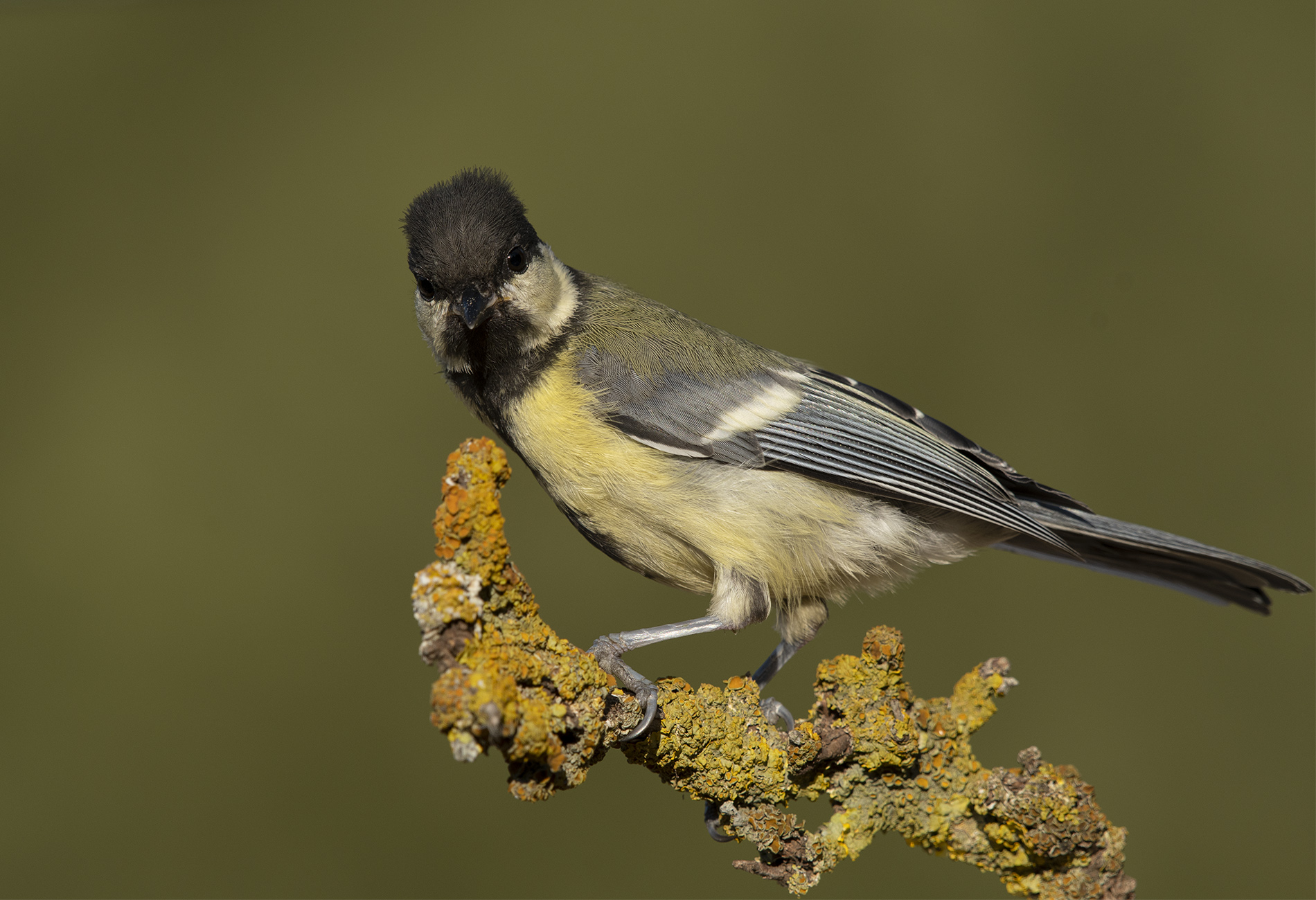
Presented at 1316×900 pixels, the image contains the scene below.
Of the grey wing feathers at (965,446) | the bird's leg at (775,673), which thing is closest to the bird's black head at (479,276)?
the grey wing feathers at (965,446)

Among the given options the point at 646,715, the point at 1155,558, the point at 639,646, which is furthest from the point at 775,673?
the point at 1155,558

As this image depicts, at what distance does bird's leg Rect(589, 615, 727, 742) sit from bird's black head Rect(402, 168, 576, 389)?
0.50 meters

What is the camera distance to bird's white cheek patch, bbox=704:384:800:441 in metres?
1.47

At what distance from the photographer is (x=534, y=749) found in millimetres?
877

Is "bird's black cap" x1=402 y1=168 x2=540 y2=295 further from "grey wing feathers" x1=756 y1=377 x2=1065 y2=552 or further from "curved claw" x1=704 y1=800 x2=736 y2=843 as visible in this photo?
"curved claw" x1=704 y1=800 x2=736 y2=843

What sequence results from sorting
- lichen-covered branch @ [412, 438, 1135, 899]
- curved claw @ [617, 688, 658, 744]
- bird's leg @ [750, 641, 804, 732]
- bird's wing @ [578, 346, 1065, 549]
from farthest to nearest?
bird's leg @ [750, 641, 804, 732] → bird's wing @ [578, 346, 1065, 549] → curved claw @ [617, 688, 658, 744] → lichen-covered branch @ [412, 438, 1135, 899]

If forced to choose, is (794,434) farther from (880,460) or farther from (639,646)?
(639,646)

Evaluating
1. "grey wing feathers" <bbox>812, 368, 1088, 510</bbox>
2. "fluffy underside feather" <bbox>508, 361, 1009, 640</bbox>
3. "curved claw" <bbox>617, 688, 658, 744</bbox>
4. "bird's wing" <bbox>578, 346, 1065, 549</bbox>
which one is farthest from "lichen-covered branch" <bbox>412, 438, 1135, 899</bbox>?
"grey wing feathers" <bbox>812, 368, 1088, 510</bbox>

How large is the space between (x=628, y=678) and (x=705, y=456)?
0.42 meters

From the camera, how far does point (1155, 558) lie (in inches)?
64.6

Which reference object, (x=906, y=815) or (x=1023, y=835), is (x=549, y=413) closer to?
(x=906, y=815)

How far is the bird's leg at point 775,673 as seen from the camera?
161 centimetres

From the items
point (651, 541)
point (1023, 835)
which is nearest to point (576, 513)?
point (651, 541)

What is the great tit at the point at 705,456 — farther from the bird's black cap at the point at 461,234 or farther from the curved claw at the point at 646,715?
the curved claw at the point at 646,715
